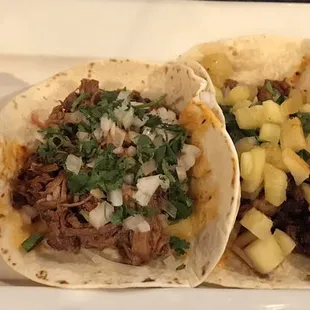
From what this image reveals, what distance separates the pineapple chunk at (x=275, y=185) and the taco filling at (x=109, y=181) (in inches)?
10.7

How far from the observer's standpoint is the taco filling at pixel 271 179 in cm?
264

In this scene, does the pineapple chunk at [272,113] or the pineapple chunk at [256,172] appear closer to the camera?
the pineapple chunk at [256,172]

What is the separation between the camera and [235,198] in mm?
2447

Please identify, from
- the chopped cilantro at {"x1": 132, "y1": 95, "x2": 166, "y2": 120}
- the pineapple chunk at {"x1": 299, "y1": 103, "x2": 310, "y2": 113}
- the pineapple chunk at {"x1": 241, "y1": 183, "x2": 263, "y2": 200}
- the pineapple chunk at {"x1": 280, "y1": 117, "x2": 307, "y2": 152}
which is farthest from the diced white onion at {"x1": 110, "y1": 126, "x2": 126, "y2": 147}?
the pineapple chunk at {"x1": 299, "y1": 103, "x2": 310, "y2": 113}

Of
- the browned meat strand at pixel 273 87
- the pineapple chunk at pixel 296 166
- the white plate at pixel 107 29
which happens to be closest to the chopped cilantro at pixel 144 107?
the white plate at pixel 107 29

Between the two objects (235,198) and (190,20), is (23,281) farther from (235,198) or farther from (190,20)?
(190,20)

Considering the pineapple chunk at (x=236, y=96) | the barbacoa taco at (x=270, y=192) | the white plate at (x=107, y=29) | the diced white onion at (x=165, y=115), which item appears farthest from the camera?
the white plate at (x=107, y=29)

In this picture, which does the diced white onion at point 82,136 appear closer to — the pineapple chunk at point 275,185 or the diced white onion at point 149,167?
the diced white onion at point 149,167

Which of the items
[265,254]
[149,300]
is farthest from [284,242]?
[149,300]

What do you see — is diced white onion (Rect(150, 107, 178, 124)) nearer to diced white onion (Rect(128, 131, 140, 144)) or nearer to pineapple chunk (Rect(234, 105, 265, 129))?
diced white onion (Rect(128, 131, 140, 144))

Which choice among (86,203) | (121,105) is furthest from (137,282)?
(121,105)

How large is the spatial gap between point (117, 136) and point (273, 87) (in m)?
0.74

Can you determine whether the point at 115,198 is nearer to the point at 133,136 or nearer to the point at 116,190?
the point at 116,190

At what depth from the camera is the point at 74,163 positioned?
259 centimetres
